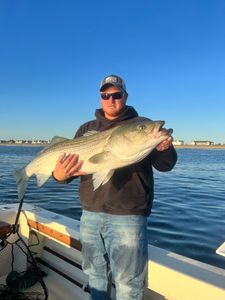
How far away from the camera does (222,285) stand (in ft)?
10.4

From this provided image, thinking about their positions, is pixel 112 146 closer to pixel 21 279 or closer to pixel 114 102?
pixel 114 102

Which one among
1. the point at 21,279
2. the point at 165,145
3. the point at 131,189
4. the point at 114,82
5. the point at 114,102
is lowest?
the point at 21,279

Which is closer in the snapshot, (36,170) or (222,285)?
(222,285)

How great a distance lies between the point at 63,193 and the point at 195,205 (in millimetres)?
5823

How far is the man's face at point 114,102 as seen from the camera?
11.8 feet

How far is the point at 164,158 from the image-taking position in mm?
3301

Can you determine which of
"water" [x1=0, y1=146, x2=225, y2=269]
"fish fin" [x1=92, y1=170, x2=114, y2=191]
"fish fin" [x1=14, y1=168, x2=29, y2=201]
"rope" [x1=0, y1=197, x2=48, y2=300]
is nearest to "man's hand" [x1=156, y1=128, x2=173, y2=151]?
"fish fin" [x1=92, y1=170, x2=114, y2=191]

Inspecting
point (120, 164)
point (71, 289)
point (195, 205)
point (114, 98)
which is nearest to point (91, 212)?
point (120, 164)

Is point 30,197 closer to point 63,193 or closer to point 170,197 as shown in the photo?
point 63,193

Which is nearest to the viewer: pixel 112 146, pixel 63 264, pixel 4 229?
pixel 112 146

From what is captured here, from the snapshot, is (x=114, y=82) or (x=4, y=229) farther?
(x=4, y=229)

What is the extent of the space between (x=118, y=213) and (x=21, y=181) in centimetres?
140

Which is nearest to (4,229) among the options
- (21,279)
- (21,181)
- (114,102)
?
(21,279)

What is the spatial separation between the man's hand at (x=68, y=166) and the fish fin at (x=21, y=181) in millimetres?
654
